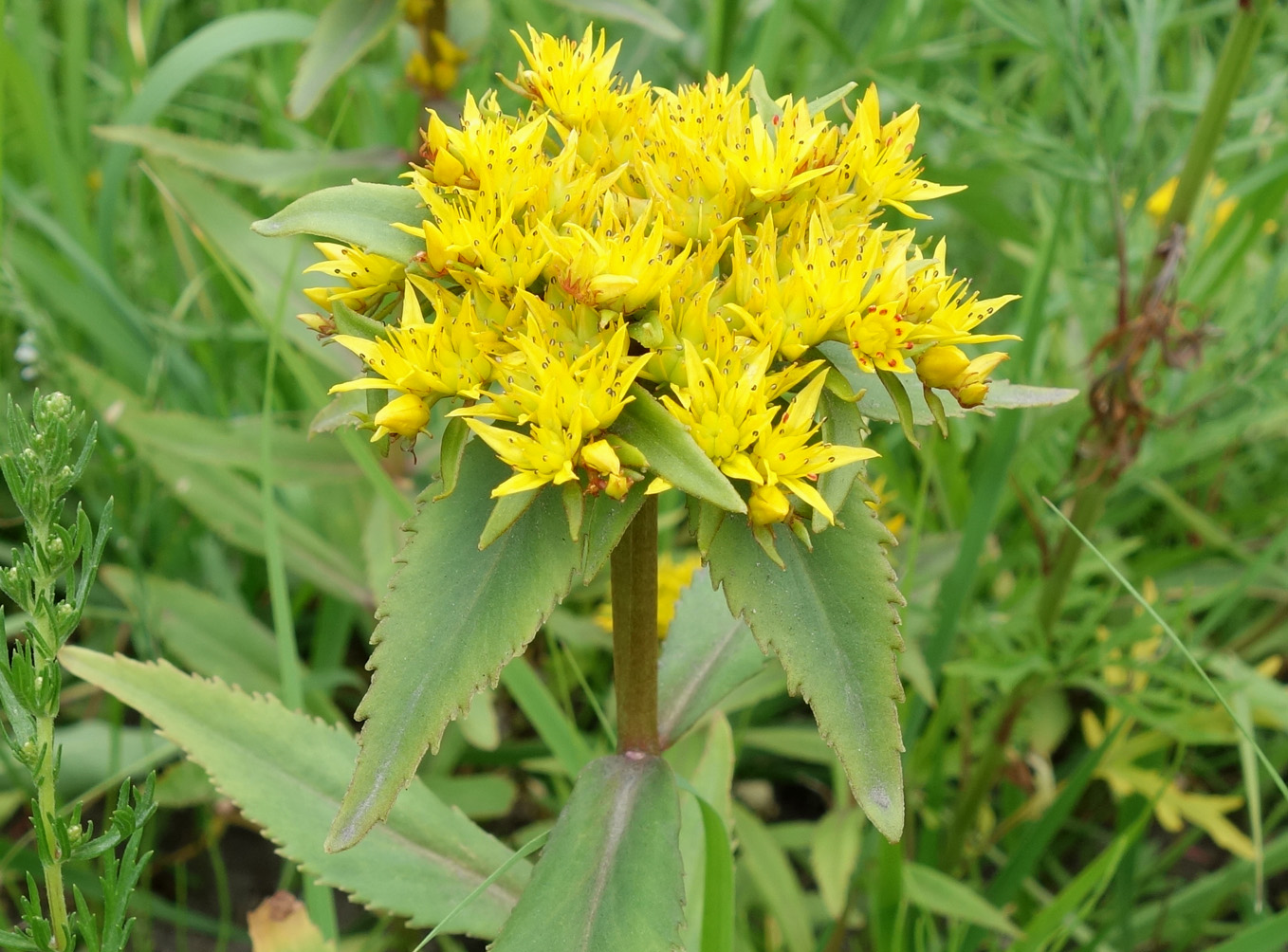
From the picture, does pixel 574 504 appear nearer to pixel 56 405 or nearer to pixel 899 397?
pixel 899 397

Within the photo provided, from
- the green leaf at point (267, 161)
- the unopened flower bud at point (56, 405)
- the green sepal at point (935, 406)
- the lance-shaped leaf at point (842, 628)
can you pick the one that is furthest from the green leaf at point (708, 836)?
the green leaf at point (267, 161)

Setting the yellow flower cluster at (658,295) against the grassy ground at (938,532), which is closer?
the yellow flower cluster at (658,295)

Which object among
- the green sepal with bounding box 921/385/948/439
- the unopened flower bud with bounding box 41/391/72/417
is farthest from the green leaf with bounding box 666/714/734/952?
the unopened flower bud with bounding box 41/391/72/417

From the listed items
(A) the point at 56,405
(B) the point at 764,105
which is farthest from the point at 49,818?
(B) the point at 764,105

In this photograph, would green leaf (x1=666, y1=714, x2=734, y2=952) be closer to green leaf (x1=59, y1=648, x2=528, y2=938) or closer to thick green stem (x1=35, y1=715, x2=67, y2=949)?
green leaf (x1=59, y1=648, x2=528, y2=938)

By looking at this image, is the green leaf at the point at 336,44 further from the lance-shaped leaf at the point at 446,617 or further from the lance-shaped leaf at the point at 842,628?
the lance-shaped leaf at the point at 842,628

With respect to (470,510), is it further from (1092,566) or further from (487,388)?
(1092,566)
